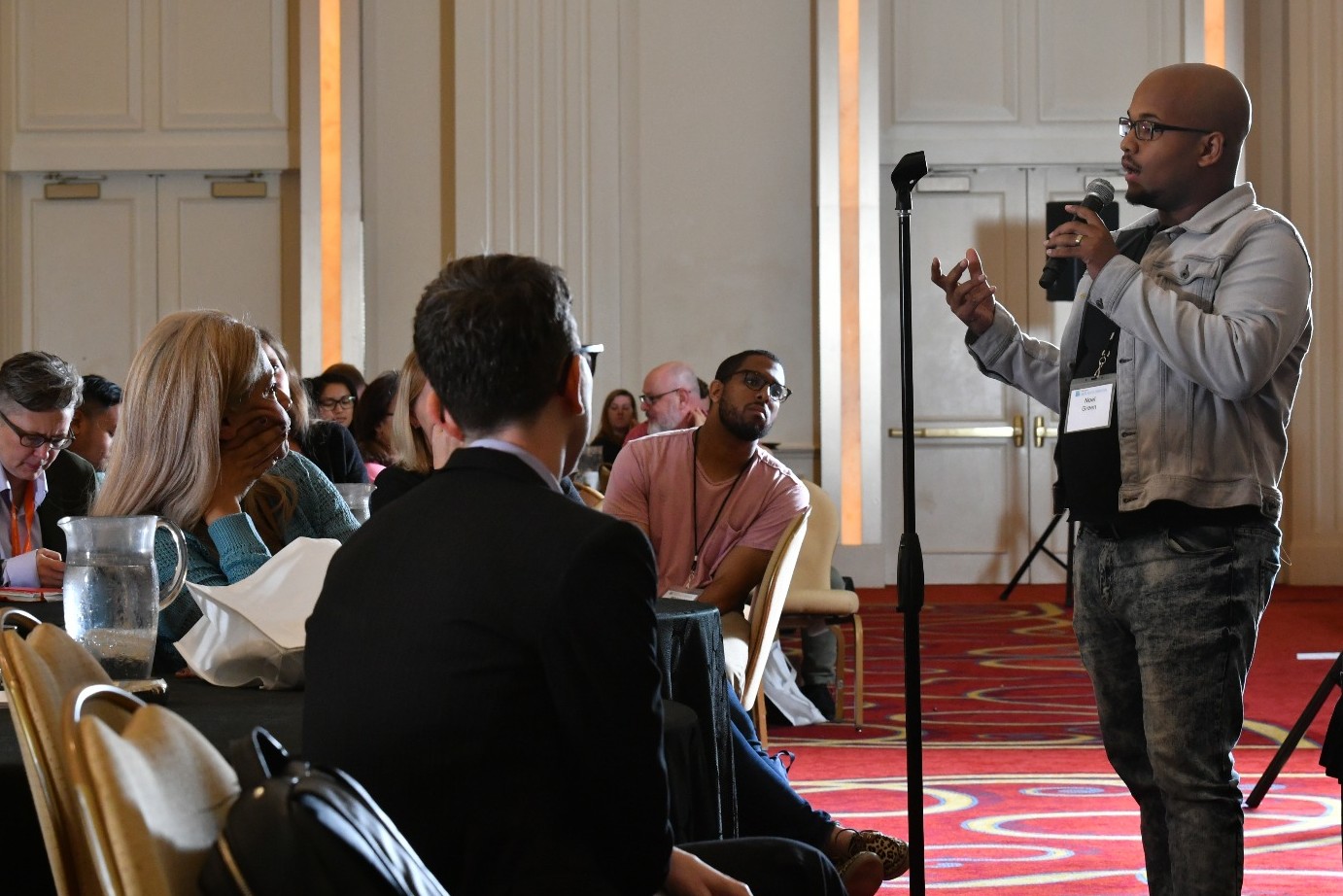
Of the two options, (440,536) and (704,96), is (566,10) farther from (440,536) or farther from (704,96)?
(440,536)

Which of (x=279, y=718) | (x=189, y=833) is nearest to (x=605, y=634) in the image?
(x=189, y=833)

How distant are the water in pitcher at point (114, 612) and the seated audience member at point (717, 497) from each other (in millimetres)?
2458

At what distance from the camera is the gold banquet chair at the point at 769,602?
157 inches

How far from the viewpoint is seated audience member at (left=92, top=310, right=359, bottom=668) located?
2264 millimetres

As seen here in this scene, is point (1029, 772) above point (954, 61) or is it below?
below

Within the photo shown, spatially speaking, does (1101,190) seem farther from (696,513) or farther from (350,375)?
(350,375)

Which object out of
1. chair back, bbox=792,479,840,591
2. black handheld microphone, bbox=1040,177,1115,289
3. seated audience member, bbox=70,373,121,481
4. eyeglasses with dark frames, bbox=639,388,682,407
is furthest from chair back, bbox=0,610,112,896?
eyeglasses with dark frames, bbox=639,388,682,407

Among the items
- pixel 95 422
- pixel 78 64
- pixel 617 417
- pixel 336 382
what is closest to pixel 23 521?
pixel 95 422

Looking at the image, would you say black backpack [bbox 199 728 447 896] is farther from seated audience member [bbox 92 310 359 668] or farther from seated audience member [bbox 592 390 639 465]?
seated audience member [bbox 592 390 639 465]

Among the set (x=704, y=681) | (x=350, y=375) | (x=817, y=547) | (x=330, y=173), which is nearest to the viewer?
(x=704, y=681)

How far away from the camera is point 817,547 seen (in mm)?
5434

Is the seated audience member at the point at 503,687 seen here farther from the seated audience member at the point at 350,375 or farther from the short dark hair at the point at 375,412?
the seated audience member at the point at 350,375

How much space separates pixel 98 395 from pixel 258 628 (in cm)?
318

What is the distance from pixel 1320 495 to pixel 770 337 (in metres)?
3.51
